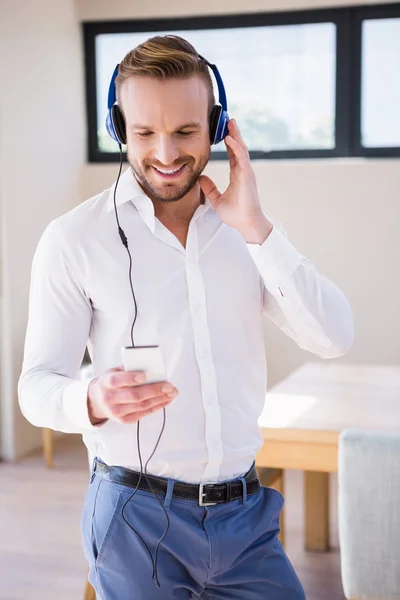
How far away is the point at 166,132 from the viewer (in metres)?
1.43

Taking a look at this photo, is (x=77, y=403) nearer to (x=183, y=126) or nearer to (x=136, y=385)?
(x=136, y=385)

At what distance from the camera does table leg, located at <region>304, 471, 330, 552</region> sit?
311 cm

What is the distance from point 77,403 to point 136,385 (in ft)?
0.58

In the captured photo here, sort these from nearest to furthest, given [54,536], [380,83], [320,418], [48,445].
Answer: [320,418] → [54,536] → [48,445] → [380,83]

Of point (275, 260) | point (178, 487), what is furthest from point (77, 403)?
point (275, 260)

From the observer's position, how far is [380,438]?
180 centimetres

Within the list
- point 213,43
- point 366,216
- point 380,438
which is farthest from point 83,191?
point 380,438

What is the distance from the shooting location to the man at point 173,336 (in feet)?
4.63

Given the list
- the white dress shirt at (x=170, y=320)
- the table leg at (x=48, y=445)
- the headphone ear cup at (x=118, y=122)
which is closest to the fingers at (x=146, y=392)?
the white dress shirt at (x=170, y=320)

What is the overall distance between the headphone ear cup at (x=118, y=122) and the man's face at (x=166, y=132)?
0.17ft

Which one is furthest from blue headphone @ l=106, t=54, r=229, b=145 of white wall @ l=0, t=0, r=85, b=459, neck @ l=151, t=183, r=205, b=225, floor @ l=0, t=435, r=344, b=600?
white wall @ l=0, t=0, r=85, b=459

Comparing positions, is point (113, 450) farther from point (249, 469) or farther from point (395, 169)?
point (395, 169)

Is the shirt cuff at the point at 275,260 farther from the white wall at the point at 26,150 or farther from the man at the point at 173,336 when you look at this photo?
the white wall at the point at 26,150

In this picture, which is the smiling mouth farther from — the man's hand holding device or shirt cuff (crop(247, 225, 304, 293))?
the man's hand holding device
